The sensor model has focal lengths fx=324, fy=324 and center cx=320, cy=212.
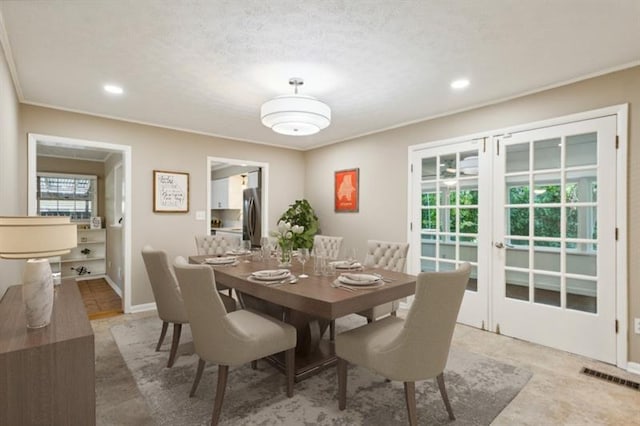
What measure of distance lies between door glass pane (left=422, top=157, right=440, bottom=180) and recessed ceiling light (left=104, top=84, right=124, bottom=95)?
3.48m

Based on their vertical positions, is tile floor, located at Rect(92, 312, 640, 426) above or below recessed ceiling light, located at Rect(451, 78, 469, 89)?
below

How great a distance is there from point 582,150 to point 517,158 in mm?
537

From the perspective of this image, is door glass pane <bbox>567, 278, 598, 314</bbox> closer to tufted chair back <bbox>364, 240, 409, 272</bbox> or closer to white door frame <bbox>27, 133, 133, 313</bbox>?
tufted chair back <bbox>364, 240, 409, 272</bbox>

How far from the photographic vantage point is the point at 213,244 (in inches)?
161

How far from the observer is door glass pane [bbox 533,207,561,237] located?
10.2ft

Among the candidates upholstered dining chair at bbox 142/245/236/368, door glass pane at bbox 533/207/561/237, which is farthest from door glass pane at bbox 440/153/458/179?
upholstered dining chair at bbox 142/245/236/368

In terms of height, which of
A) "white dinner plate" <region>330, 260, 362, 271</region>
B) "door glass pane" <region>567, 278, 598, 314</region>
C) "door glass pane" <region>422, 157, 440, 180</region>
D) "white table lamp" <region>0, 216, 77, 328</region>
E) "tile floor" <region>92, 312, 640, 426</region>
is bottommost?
"tile floor" <region>92, 312, 640, 426</region>

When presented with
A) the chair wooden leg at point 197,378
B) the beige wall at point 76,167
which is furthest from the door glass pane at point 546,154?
the beige wall at point 76,167

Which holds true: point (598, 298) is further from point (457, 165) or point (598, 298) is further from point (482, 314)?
point (457, 165)

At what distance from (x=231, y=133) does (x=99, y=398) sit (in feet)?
11.8

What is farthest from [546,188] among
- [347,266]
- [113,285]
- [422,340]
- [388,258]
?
[113,285]

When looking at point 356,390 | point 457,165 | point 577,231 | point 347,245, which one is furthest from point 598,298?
point 347,245

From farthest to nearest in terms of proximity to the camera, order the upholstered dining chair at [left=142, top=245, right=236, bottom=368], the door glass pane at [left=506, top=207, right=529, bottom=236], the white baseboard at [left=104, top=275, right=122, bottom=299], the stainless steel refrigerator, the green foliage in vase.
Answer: the stainless steel refrigerator
the green foliage in vase
the white baseboard at [left=104, top=275, right=122, bottom=299]
the door glass pane at [left=506, top=207, right=529, bottom=236]
the upholstered dining chair at [left=142, top=245, right=236, bottom=368]

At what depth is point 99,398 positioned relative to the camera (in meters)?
2.22
